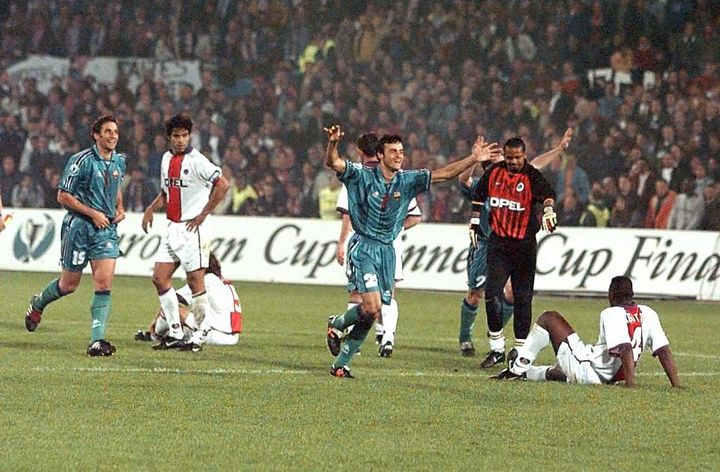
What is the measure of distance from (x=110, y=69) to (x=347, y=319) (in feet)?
64.2

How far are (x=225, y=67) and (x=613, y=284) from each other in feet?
64.0

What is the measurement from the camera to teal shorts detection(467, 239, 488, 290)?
13000mm

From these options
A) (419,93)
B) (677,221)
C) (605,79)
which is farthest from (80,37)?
(677,221)

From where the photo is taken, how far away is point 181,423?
822 centimetres

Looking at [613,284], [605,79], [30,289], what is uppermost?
[605,79]

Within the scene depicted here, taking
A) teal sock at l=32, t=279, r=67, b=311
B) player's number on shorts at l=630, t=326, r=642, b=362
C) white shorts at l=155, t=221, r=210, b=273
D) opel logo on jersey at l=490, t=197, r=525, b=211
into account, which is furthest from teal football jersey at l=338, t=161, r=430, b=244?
teal sock at l=32, t=279, r=67, b=311

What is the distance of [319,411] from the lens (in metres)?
8.82

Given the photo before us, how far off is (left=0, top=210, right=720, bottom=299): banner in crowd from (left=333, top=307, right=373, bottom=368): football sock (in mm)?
10687

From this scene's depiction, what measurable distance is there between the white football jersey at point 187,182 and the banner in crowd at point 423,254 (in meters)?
9.14

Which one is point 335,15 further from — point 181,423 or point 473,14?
point 181,423

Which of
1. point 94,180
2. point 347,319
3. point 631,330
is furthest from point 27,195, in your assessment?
point 631,330

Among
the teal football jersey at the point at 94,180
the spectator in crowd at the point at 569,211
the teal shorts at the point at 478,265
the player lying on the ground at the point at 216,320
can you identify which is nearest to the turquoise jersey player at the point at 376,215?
the teal shorts at the point at 478,265

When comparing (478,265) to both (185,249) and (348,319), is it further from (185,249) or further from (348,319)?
(185,249)

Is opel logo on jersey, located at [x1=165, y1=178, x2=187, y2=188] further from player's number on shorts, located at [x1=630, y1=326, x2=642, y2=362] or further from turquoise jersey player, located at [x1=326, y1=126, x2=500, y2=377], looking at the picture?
player's number on shorts, located at [x1=630, y1=326, x2=642, y2=362]
